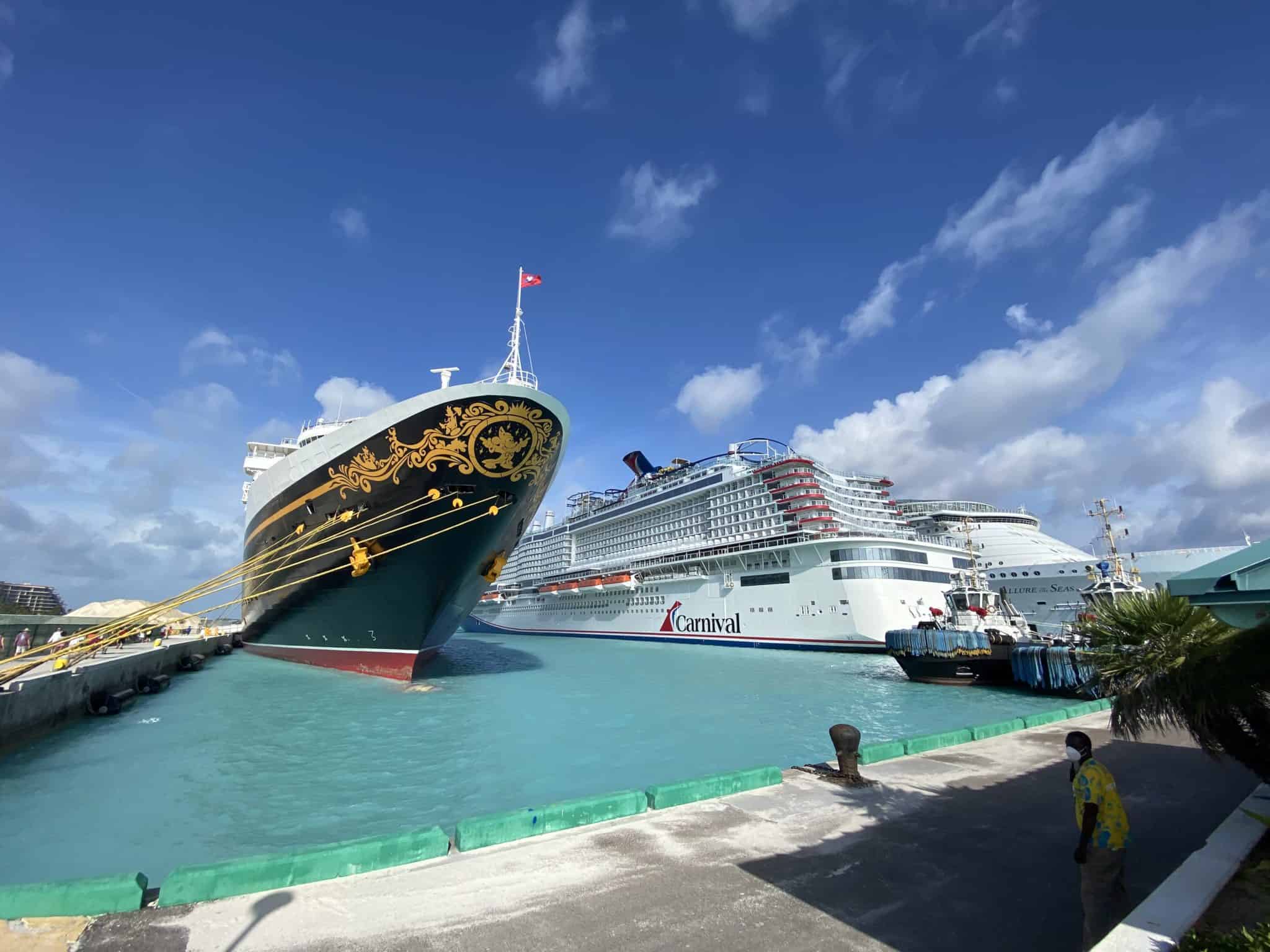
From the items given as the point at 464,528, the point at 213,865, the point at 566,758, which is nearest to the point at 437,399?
the point at 464,528

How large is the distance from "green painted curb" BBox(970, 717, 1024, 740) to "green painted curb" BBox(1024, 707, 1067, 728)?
0.16 meters

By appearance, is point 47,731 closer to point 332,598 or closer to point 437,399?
point 332,598

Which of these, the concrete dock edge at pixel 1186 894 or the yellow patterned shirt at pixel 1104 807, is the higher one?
the yellow patterned shirt at pixel 1104 807

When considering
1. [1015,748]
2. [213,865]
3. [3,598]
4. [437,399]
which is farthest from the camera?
[3,598]

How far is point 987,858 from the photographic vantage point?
4703 millimetres

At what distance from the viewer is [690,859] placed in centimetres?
459

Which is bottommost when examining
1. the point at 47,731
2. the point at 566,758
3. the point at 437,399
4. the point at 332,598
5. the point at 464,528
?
the point at 566,758

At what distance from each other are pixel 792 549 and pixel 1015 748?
30439mm

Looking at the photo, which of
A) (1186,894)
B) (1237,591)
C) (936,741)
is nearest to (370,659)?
(936,741)

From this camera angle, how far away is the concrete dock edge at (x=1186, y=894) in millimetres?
2621

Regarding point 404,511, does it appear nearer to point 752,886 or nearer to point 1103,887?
point 752,886

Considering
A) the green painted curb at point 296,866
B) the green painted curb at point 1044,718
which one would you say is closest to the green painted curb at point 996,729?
the green painted curb at point 1044,718

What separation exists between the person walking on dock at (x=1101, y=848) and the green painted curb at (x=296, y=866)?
4648 mm

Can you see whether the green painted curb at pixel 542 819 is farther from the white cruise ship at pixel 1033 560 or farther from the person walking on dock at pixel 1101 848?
the white cruise ship at pixel 1033 560
